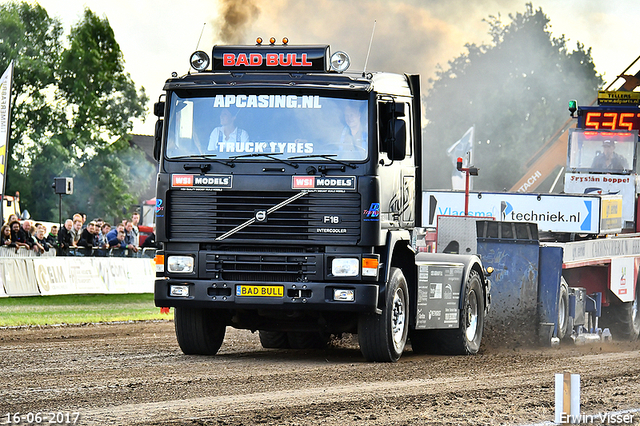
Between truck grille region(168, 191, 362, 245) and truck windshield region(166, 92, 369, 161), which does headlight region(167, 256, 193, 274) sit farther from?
truck windshield region(166, 92, 369, 161)

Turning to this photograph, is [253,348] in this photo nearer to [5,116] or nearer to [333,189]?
[333,189]

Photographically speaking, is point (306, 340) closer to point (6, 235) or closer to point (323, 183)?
point (323, 183)

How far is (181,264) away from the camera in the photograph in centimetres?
1094

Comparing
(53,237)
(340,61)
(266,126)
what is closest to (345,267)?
(266,126)

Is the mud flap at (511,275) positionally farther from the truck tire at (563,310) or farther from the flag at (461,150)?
the flag at (461,150)

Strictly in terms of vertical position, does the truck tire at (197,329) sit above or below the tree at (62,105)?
below

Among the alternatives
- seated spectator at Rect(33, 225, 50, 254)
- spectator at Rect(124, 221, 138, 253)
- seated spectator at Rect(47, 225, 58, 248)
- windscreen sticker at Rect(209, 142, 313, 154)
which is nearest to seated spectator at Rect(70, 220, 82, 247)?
seated spectator at Rect(47, 225, 58, 248)

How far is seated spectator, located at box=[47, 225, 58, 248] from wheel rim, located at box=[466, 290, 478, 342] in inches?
456

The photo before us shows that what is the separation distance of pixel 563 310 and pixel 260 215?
6.79 meters

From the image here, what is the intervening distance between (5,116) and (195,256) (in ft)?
40.5

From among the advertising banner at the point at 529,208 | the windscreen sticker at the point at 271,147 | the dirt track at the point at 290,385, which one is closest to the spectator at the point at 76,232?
the dirt track at the point at 290,385

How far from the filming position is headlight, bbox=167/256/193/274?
1091 cm

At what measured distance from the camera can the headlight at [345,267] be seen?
10.6 metres

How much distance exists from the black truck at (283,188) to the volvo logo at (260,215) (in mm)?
11
